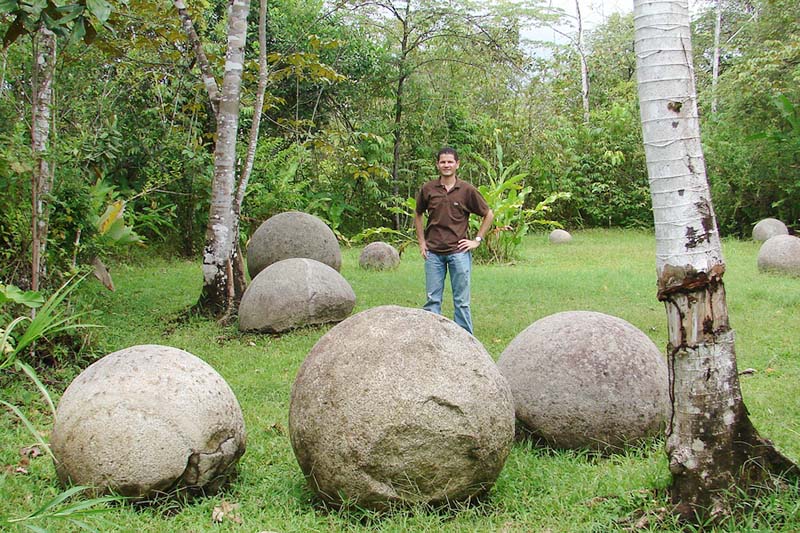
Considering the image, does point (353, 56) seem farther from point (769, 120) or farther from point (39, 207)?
point (39, 207)

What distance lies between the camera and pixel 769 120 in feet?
63.5

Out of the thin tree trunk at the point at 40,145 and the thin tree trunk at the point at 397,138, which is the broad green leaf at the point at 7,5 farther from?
the thin tree trunk at the point at 397,138

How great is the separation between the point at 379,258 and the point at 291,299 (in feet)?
19.0

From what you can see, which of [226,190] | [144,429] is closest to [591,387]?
[144,429]

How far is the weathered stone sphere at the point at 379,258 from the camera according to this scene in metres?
14.5

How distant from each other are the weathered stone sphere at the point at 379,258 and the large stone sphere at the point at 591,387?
375 inches

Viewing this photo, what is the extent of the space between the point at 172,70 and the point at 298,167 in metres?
4.10

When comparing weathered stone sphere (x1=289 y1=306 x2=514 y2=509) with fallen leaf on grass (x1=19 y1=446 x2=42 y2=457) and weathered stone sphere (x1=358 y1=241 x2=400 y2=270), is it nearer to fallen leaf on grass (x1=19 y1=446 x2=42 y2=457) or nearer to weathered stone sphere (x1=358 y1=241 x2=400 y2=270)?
fallen leaf on grass (x1=19 y1=446 x2=42 y2=457)

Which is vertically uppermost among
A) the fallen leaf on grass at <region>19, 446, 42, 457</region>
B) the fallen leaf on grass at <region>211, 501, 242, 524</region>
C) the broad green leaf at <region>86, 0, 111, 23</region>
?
the broad green leaf at <region>86, 0, 111, 23</region>

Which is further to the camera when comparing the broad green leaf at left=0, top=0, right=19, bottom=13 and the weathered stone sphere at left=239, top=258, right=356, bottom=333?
the weathered stone sphere at left=239, top=258, right=356, bottom=333

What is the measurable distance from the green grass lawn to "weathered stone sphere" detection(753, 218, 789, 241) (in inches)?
199

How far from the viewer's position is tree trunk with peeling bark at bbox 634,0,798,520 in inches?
Result: 139

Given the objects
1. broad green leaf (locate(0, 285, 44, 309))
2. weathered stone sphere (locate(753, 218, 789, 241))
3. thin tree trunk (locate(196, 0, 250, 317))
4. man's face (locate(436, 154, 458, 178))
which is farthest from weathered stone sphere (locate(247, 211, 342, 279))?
weathered stone sphere (locate(753, 218, 789, 241))

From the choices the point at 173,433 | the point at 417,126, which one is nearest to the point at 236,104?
the point at 173,433
